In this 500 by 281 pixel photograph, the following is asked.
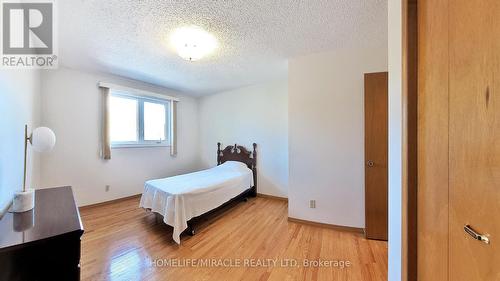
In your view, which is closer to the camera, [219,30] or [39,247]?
[39,247]

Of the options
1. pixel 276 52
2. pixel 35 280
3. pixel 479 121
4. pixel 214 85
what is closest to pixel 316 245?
pixel 479 121

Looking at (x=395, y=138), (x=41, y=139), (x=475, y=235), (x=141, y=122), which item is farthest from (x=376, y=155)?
(x=141, y=122)

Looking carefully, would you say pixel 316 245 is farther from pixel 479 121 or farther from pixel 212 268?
pixel 479 121

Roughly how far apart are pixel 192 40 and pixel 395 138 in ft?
6.90

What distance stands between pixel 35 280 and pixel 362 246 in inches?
103

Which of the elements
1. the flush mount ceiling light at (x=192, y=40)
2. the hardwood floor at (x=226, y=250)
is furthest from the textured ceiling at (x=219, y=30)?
the hardwood floor at (x=226, y=250)

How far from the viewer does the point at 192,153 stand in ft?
16.7

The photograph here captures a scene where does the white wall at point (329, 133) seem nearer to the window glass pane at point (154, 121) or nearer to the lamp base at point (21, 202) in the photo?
the lamp base at point (21, 202)


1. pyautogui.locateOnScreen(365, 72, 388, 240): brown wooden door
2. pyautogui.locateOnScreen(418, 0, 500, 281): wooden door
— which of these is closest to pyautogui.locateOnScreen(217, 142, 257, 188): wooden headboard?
pyautogui.locateOnScreen(365, 72, 388, 240): brown wooden door

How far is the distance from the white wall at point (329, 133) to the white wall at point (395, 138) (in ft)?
4.60

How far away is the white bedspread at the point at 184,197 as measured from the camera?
2.33m

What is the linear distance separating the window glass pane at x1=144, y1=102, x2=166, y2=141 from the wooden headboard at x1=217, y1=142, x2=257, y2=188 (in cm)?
131

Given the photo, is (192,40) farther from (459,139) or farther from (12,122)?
(459,139)

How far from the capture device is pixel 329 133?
269 cm
